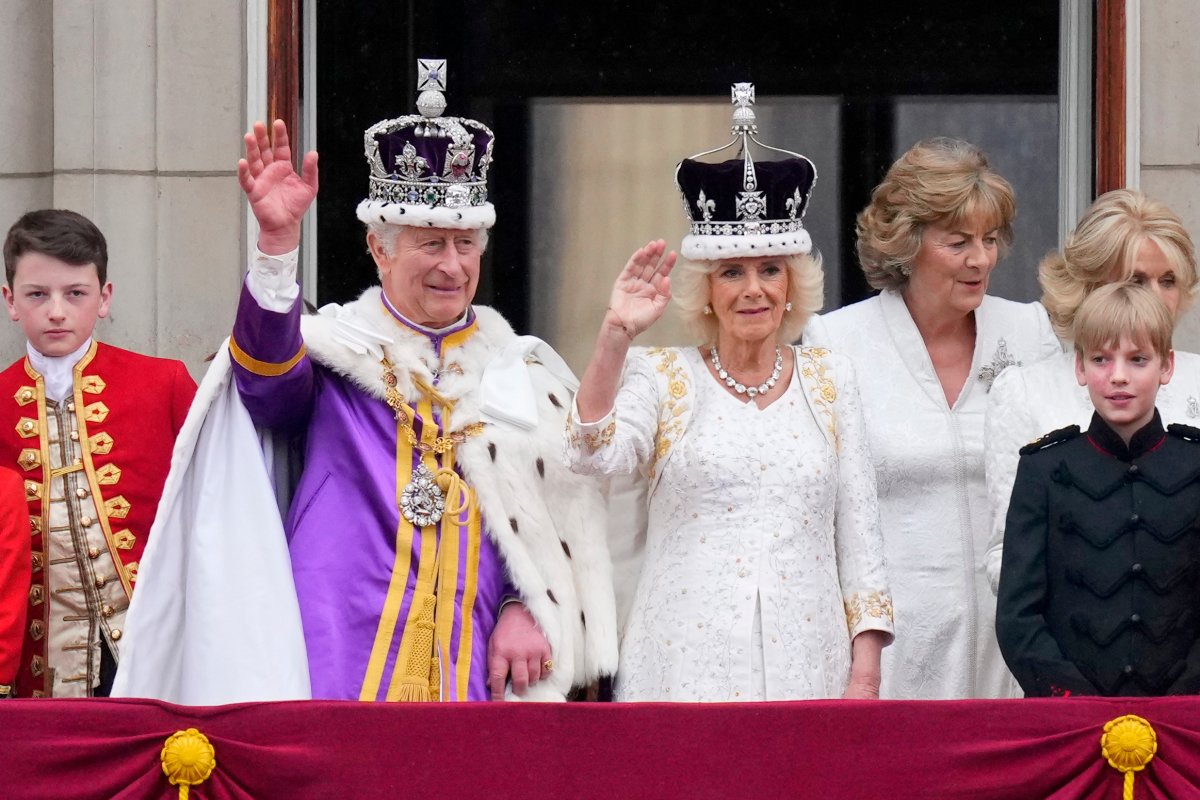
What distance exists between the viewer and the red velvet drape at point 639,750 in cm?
312

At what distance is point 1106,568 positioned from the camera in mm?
3492

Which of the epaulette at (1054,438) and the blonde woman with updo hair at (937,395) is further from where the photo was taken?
the blonde woman with updo hair at (937,395)

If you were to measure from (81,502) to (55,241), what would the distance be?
550mm

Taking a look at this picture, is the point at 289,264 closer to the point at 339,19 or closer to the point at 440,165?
the point at 440,165

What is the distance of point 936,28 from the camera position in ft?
19.7

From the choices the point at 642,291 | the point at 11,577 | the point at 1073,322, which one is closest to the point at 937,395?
the point at 1073,322

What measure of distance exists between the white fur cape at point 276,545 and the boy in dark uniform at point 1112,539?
0.82 meters

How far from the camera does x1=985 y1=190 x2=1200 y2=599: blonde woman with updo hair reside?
3920 mm

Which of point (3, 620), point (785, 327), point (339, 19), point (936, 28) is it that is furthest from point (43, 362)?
point (936, 28)

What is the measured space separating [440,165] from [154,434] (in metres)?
0.86

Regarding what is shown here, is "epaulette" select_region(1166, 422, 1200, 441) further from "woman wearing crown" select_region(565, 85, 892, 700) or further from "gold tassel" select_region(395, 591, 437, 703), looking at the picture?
"gold tassel" select_region(395, 591, 437, 703)

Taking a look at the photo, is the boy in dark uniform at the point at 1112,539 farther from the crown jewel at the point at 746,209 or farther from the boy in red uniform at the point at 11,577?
the boy in red uniform at the point at 11,577

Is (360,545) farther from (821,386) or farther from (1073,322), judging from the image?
(1073,322)

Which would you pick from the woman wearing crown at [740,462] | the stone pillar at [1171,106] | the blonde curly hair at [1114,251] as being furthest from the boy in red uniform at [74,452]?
the stone pillar at [1171,106]
